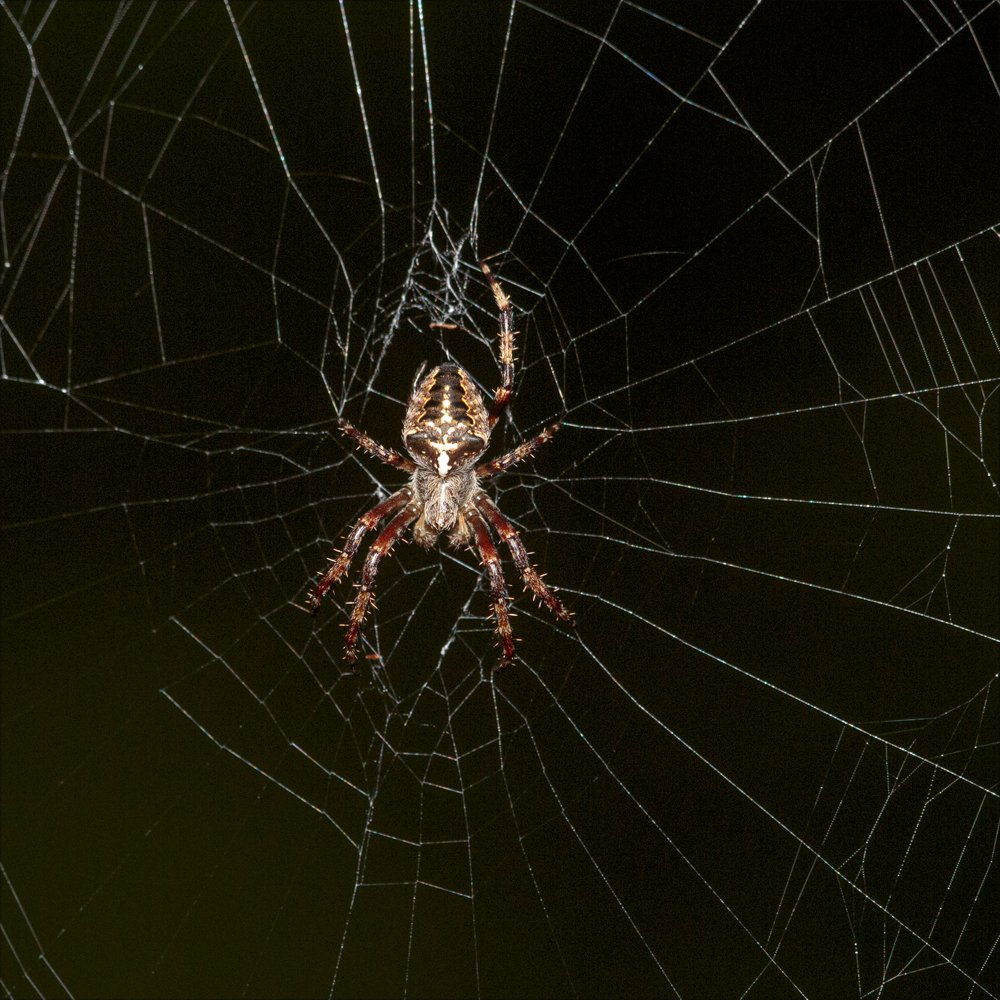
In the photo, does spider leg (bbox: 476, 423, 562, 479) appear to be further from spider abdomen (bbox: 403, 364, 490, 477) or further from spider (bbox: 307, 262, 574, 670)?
spider abdomen (bbox: 403, 364, 490, 477)

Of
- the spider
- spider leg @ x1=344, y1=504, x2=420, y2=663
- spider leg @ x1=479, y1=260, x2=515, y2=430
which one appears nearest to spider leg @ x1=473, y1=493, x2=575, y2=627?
the spider

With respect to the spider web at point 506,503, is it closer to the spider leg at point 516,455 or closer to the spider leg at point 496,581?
the spider leg at point 516,455

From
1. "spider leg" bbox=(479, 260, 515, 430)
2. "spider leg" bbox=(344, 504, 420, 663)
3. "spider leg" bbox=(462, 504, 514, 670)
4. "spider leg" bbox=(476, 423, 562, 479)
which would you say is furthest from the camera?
"spider leg" bbox=(344, 504, 420, 663)

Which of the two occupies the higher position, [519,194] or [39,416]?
[519,194]

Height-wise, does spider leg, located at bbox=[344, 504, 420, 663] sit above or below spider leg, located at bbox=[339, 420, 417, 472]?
below

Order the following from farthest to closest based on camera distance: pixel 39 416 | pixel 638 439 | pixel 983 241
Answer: pixel 39 416, pixel 638 439, pixel 983 241

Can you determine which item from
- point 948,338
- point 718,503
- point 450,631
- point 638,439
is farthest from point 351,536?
point 948,338

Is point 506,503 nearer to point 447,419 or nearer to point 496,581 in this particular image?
point 496,581

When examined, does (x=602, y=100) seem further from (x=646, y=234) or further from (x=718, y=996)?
(x=718, y=996)
